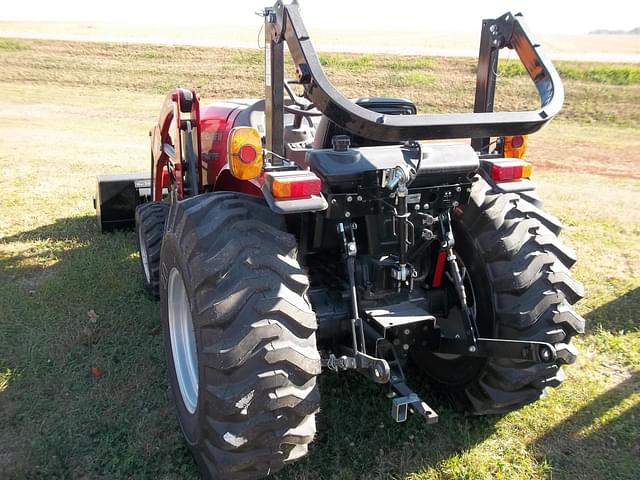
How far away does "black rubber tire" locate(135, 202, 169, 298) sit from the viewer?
15.4 ft

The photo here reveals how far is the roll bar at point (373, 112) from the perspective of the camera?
2.35 metres

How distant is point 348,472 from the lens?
9.97 feet

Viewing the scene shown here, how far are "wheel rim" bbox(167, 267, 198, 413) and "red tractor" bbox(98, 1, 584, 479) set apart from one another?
0.04ft

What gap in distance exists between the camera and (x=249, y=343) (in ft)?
8.00

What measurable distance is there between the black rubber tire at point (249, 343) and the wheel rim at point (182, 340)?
1.97 ft

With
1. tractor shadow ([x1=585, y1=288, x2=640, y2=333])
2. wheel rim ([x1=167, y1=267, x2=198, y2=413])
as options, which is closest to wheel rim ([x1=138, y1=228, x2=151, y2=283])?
wheel rim ([x1=167, y1=267, x2=198, y2=413])

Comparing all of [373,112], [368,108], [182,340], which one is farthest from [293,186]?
[182,340]

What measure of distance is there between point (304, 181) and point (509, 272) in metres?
1.19

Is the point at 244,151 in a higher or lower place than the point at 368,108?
lower

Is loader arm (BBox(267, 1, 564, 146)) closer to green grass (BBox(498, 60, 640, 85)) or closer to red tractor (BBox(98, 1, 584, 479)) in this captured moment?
red tractor (BBox(98, 1, 584, 479))

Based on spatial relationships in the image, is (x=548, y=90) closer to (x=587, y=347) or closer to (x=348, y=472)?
(x=348, y=472)

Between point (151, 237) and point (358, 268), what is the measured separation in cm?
226

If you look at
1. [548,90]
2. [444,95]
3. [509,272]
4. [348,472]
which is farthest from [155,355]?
[444,95]

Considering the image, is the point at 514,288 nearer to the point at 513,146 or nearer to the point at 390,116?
the point at 513,146
